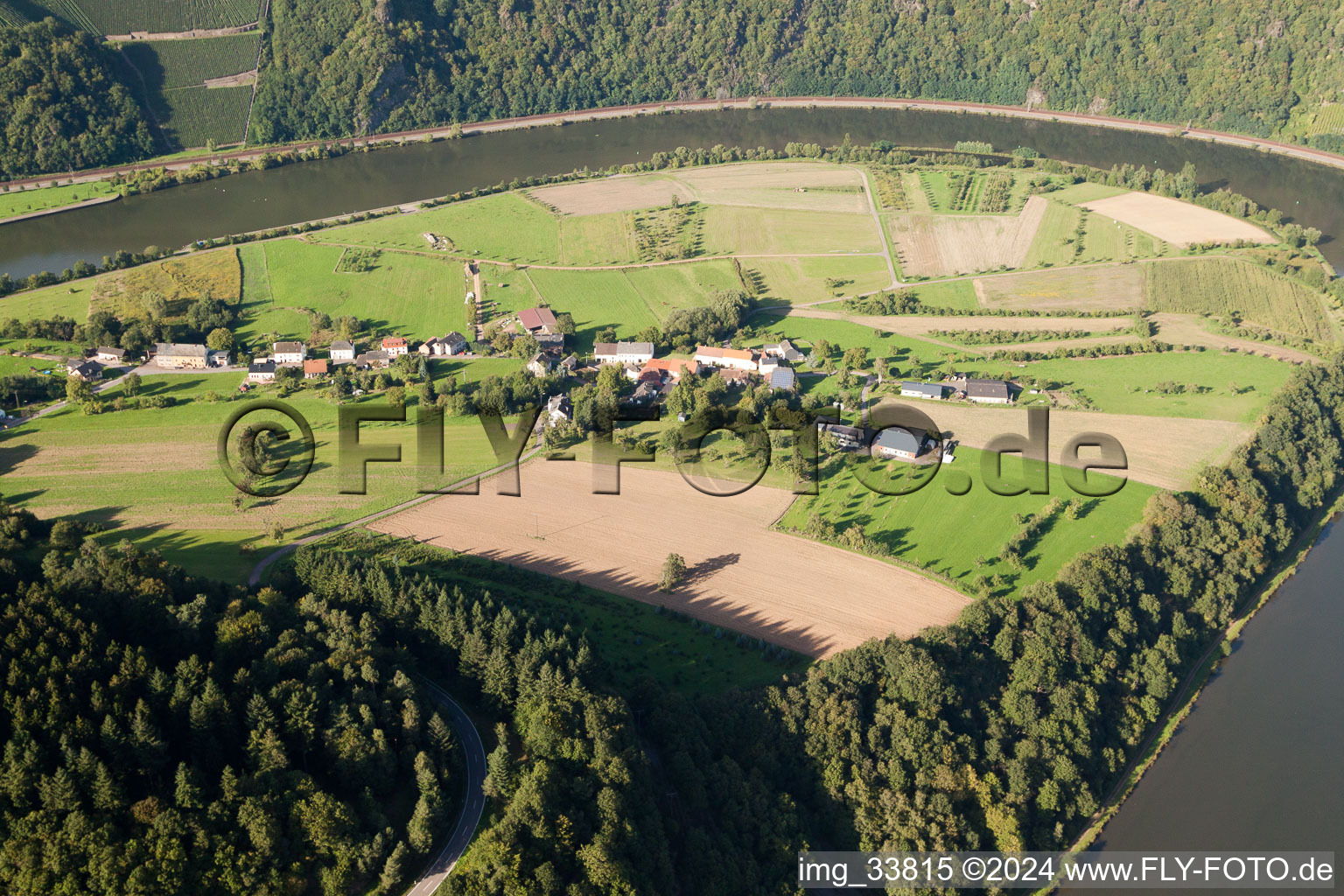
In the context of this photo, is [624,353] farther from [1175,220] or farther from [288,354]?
[1175,220]

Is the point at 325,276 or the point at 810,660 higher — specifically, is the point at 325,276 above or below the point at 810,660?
above

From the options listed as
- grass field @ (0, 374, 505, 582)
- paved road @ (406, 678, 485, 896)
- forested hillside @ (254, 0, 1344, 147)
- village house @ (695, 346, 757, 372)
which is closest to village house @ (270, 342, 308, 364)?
grass field @ (0, 374, 505, 582)

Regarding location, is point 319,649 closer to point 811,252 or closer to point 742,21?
point 811,252

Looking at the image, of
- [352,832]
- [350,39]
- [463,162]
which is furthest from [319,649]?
[350,39]

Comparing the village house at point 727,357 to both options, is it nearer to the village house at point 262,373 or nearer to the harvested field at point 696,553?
the harvested field at point 696,553

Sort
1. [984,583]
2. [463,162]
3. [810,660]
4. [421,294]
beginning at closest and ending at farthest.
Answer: [810,660] → [984,583] → [421,294] → [463,162]

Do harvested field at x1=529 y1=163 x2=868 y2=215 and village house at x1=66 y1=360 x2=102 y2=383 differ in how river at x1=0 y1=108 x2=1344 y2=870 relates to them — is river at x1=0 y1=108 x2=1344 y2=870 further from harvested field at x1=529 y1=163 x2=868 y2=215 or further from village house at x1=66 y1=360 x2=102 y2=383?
village house at x1=66 y1=360 x2=102 y2=383
